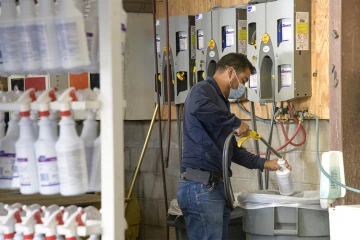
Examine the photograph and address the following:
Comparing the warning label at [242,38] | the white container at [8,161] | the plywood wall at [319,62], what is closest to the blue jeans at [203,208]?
Result: the plywood wall at [319,62]

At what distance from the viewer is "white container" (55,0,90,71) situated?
→ 263 centimetres

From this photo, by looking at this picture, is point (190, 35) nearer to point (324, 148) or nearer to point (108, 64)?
point (324, 148)

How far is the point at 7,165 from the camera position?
295 centimetres

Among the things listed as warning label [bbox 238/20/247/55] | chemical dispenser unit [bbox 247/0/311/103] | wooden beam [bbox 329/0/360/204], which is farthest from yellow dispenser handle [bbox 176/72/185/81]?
wooden beam [bbox 329/0/360/204]

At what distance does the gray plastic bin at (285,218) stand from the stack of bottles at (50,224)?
1810 millimetres

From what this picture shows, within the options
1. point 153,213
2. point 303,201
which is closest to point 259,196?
point 303,201

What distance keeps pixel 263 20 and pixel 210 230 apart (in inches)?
69.0

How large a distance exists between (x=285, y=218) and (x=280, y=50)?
137cm

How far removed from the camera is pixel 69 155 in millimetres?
2605

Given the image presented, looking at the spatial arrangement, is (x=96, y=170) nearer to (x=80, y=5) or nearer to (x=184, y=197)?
(x=80, y=5)

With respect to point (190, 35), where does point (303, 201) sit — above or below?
below

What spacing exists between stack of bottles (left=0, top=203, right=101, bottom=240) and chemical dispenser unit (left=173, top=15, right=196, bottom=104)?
3.26 meters

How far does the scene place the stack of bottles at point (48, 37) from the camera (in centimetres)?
264

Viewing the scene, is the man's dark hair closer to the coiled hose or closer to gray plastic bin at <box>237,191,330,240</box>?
the coiled hose
